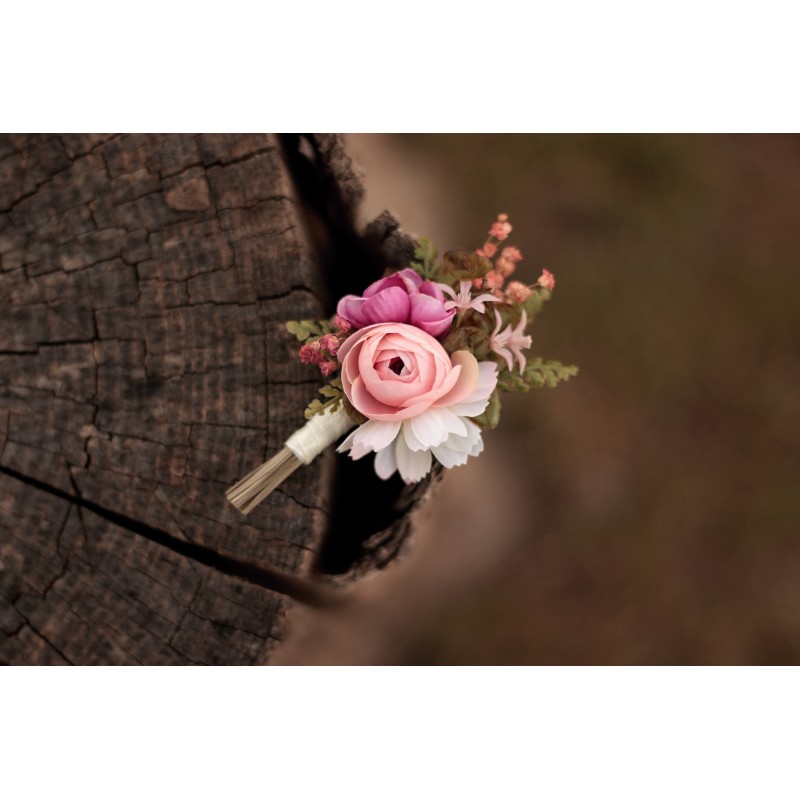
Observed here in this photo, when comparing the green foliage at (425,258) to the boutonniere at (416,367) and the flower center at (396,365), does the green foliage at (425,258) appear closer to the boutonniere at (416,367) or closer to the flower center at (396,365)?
the boutonniere at (416,367)

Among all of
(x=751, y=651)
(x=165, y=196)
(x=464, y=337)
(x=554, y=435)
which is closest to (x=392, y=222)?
(x=464, y=337)

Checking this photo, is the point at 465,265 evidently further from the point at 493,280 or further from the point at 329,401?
the point at 329,401

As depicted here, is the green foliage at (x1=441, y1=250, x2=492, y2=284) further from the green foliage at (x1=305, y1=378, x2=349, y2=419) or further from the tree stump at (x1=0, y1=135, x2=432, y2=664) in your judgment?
the green foliage at (x1=305, y1=378, x2=349, y2=419)

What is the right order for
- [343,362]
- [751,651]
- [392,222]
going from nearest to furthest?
[343,362]
[392,222]
[751,651]

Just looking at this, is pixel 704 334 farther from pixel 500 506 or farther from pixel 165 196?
pixel 165 196

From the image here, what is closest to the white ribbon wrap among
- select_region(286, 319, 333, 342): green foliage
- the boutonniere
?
the boutonniere

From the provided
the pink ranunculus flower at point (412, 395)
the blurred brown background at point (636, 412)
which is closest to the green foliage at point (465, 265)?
the pink ranunculus flower at point (412, 395)
